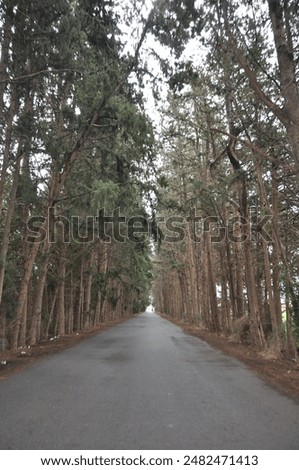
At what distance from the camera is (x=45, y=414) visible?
17.6 ft

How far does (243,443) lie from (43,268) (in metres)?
14.1

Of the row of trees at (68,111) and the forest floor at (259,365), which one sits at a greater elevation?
the row of trees at (68,111)

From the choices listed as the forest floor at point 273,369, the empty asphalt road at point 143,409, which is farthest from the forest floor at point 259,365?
the empty asphalt road at point 143,409

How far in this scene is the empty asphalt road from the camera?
438 cm

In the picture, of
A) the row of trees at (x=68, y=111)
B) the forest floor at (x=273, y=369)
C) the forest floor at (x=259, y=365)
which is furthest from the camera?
the row of trees at (x=68, y=111)

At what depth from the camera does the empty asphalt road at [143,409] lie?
4375 mm

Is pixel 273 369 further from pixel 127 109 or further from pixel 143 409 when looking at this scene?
pixel 127 109

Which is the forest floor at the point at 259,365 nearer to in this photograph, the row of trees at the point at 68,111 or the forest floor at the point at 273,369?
the forest floor at the point at 273,369

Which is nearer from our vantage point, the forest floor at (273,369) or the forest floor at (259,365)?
the forest floor at (273,369)

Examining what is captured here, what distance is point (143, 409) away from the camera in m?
5.70

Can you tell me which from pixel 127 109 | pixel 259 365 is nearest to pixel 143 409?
pixel 259 365

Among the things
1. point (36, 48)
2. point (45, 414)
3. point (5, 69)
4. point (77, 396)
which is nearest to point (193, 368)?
point (77, 396)

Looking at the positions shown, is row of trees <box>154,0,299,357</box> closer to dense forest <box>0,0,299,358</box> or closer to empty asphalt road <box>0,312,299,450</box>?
dense forest <box>0,0,299,358</box>

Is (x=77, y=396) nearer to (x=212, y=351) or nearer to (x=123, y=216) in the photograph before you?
(x=212, y=351)
